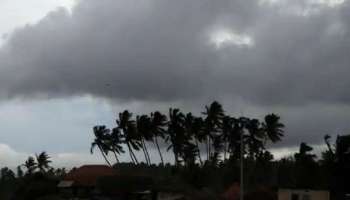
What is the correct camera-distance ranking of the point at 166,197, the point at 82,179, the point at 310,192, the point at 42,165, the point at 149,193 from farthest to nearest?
the point at 42,165 < the point at 82,179 < the point at 149,193 < the point at 166,197 < the point at 310,192

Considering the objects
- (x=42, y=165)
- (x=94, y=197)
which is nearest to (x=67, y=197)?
(x=94, y=197)

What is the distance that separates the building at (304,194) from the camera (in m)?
73.1

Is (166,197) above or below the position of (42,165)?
below

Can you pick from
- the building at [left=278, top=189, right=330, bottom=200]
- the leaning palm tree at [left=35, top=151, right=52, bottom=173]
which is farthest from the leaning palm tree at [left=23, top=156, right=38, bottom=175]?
the building at [left=278, top=189, right=330, bottom=200]

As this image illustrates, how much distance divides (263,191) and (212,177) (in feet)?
106

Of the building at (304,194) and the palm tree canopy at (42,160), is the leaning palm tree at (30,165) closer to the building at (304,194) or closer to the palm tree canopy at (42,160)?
the palm tree canopy at (42,160)

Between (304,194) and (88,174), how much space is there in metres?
48.8

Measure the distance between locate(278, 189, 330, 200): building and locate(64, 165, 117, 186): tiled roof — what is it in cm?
4169

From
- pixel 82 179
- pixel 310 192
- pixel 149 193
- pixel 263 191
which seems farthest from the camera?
pixel 82 179

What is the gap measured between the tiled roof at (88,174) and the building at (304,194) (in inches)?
1641

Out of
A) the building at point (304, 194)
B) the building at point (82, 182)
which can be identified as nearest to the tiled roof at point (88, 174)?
the building at point (82, 182)

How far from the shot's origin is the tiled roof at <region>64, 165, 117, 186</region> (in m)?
114

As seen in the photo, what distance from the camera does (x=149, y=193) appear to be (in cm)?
9900

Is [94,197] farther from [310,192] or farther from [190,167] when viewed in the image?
[310,192]
